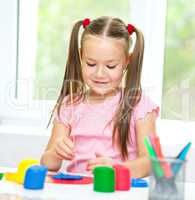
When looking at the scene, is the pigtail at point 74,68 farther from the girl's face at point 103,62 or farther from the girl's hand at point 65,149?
the girl's hand at point 65,149

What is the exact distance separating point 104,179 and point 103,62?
40 cm

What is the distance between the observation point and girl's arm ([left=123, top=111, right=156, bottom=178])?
1331 millimetres

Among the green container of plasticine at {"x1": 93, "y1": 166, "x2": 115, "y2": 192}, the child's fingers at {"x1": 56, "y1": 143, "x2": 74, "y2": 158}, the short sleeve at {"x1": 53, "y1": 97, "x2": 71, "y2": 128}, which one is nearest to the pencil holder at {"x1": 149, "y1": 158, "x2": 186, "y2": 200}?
the green container of plasticine at {"x1": 93, "y1": 166, "x2": 115, "y2": 192}

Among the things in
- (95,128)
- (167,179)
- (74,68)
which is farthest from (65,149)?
(167,179)

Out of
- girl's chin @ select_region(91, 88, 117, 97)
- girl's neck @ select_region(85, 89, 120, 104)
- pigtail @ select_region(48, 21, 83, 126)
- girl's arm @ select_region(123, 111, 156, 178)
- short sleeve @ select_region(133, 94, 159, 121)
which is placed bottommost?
girl's arm @ select_region(123, 111, 156, 178)

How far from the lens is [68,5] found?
2031 millimetres

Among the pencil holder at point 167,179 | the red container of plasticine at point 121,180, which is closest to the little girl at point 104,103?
the red container of plasticine at point 121,180

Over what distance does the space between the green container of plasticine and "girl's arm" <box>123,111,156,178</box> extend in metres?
0.29

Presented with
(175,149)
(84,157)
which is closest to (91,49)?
(84,157)

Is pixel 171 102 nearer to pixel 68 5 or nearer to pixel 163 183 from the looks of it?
pixel 68 5

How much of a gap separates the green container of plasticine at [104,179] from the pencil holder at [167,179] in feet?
0.50

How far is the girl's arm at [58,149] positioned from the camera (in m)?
1.29

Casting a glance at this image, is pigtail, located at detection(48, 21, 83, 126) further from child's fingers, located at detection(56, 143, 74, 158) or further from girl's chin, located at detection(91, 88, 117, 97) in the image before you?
child's fingers, located at detection(56, 143, 74, 158)

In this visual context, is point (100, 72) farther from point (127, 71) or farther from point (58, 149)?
point (58, 149)
